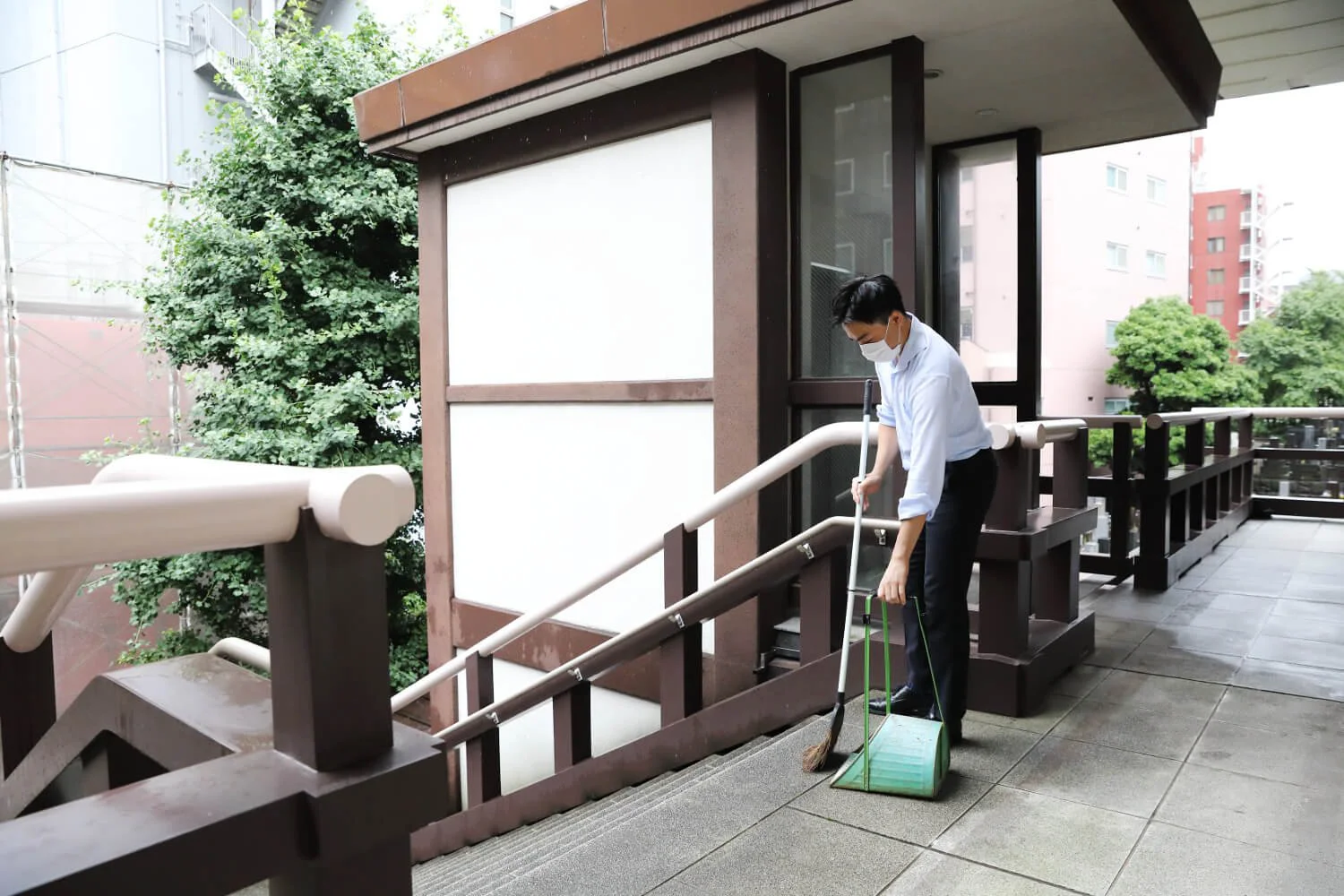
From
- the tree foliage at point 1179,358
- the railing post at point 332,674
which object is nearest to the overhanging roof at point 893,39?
the railing post at point 332,674

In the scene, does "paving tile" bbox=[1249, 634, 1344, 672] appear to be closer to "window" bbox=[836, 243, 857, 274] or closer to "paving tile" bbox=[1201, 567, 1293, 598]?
"paving tile" bbox=[1201, 567, 1293, 598]

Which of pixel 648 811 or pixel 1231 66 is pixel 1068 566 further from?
pixel 1231 66

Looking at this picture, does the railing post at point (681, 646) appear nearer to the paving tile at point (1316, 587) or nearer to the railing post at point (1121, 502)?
the railing post at point (1121, 502)

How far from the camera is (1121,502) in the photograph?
6.62m

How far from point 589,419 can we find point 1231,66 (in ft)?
18.5

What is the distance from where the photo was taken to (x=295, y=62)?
32.8 feet

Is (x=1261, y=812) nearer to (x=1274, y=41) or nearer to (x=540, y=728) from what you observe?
(x=540, y=728)

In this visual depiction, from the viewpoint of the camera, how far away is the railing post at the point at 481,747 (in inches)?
207

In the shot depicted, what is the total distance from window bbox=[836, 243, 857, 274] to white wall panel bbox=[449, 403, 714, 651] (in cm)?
113

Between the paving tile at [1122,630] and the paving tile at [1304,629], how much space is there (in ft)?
2.03

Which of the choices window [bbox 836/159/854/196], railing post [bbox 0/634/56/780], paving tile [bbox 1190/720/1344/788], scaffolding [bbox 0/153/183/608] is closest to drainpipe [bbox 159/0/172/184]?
scaffolding [bbox 0/153/183/608]

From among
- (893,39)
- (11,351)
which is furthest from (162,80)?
(893,39)

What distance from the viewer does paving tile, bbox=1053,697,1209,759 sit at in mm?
3566

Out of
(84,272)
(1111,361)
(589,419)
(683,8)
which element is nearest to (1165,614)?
(589,419)
